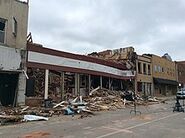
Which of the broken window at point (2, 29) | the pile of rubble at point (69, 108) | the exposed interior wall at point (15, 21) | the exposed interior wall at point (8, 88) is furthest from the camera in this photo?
the exposed interior wall at point (8, 88)

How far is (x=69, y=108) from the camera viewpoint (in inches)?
809

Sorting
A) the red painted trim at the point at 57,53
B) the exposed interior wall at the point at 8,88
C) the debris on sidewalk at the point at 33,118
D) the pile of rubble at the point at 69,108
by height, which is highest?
the red painted trim at the point at 57,53

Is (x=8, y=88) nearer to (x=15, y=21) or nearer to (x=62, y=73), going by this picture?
(x=15, y=21)

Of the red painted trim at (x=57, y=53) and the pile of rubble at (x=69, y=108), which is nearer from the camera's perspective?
the pile of rubble at (x=69, y=108)

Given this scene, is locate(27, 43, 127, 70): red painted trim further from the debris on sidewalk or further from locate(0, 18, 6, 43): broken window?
the debris on sidewalk

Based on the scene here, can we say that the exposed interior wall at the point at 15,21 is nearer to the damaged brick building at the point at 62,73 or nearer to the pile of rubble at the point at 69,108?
the damaged brick building at the point at 62,73

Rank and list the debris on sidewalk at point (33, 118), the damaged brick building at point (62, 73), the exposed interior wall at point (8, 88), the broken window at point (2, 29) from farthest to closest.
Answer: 1. the damaged brick building at point (62, 73)
2. the exposed interior wall at point (8, 88)
3. the broken window at point (2, 29)
4. the debris on sidewalk at point (33, 118)

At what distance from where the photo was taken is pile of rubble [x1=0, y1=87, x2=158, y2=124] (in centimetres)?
1659

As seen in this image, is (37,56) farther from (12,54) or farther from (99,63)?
(99,63)

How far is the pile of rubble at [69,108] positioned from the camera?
16594mm

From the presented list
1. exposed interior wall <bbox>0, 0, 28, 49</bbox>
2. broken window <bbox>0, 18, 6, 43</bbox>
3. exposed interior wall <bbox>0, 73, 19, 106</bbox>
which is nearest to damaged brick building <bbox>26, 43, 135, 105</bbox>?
exposed interior wall <bbox>0, 73, 19, 106</bbox>

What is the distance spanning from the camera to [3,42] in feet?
66.9

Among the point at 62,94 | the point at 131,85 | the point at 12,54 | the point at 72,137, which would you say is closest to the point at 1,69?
the point at 12,54

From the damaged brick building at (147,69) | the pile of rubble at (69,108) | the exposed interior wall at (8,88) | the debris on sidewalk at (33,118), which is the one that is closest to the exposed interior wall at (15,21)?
the exposed interior wall at (8,88)
